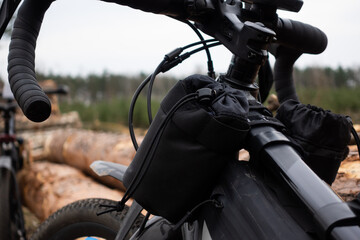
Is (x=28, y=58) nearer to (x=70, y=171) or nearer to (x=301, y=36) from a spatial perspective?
(x=301, y=36)

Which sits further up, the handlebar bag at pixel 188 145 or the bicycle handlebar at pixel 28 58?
the bicycle handlebar at pixel 28 58

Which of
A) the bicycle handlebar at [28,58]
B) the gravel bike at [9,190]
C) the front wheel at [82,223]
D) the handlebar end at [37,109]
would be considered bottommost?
the gravel bike at [9,190]

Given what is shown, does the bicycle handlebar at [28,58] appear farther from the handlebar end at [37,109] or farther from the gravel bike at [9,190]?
the gravel bike at [9,190]

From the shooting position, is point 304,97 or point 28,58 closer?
point 28,58

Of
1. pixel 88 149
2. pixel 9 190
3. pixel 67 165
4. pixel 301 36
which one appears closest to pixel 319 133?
pixel 301 36

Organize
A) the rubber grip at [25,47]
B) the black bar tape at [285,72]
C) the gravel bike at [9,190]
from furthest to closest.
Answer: the gravel bike at [9,190] < the black bar tape at [285,72] < the rubber grip at [25,47]

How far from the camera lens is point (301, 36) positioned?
105cm

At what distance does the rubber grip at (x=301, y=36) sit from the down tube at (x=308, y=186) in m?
0.36

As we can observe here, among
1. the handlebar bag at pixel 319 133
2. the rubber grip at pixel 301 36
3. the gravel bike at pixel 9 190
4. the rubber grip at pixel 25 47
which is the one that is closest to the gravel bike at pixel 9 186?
the gravel bike at pixel 9 190

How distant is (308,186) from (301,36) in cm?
54

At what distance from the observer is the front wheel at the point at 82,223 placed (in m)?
1.35

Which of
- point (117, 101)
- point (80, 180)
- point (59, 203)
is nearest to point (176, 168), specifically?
point (59, 203)

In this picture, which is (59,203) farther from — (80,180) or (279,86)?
(279,86)

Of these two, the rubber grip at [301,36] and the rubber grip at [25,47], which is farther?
the rubber grip at [301,36]
